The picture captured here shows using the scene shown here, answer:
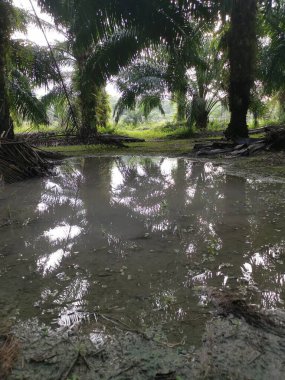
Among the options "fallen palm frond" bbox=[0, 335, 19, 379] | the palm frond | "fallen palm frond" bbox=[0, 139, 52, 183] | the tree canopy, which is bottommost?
"fallen palm frond" bbox=[0, 335, 19, 379]

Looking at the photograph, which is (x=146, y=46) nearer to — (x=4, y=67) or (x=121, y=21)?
(x=121, y=21)

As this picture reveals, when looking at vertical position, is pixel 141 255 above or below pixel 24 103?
below

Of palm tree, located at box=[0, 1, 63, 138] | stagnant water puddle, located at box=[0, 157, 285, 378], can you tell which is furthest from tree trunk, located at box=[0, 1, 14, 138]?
stagnant water puddle, located at box=[0, 157, 285, 378]

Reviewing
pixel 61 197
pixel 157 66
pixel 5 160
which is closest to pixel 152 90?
pixel 157 66

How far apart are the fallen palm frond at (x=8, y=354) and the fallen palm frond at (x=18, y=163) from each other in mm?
3873

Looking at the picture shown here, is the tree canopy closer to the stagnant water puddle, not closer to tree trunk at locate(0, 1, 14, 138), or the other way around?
tree trunk at locate(0, 1, 14, 138)

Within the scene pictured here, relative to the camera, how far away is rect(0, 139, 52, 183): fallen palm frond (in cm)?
529

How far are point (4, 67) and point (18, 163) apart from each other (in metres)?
3.74

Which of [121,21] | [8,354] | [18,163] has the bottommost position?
[8,354]

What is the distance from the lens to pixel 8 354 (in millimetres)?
1449

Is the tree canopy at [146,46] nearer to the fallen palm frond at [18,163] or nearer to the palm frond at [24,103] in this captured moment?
the palm frond at [24,103]

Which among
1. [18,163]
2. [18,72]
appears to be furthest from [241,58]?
[18,72]

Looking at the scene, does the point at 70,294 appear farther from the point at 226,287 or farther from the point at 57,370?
the point at 226,287

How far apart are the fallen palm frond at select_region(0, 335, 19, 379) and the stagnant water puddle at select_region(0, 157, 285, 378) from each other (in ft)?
0.51
